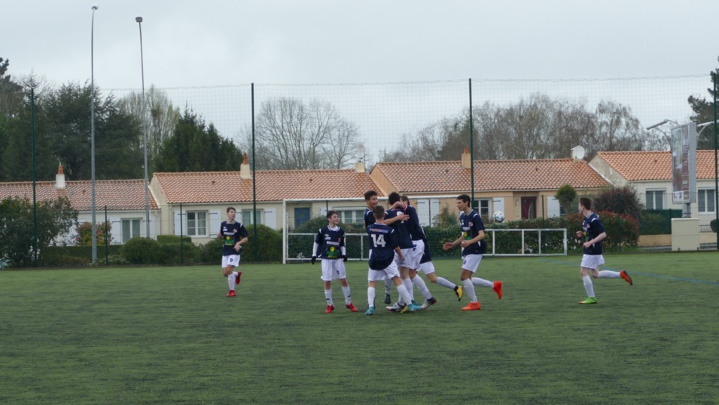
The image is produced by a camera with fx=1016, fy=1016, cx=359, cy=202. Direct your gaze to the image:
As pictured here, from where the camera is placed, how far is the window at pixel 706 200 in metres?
53.1

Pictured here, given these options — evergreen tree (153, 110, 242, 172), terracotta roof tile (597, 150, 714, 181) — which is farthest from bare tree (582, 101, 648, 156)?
evergreen tree (153, 110, 242, 172)

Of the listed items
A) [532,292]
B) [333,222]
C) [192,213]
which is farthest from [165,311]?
[192,213]

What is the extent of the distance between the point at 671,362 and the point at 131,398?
15.8 ft

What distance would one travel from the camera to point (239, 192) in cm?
5756

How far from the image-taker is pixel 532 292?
18.3 metres

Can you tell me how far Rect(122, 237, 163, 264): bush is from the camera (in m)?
33.8

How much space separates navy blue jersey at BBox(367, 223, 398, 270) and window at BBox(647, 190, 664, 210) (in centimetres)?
4389

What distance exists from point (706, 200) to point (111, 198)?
3265 cm

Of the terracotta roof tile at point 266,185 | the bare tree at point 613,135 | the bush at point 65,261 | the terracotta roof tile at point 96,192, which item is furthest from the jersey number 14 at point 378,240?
the bare tree at point 613,135

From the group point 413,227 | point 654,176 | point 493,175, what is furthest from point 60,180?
point 413,227

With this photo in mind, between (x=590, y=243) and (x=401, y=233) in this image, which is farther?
(x=590, y=243)

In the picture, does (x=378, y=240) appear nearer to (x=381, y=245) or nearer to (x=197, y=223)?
(x=381, y=245)

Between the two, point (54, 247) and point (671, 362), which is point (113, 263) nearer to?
point (54, 247)

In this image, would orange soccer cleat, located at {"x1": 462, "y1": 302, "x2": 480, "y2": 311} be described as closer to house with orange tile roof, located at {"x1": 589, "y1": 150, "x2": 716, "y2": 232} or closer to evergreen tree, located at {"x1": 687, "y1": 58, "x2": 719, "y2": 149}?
house with orange tile roof, located at {"x1": 589, "y1": 150, "x2": 716, "y2": 232}
